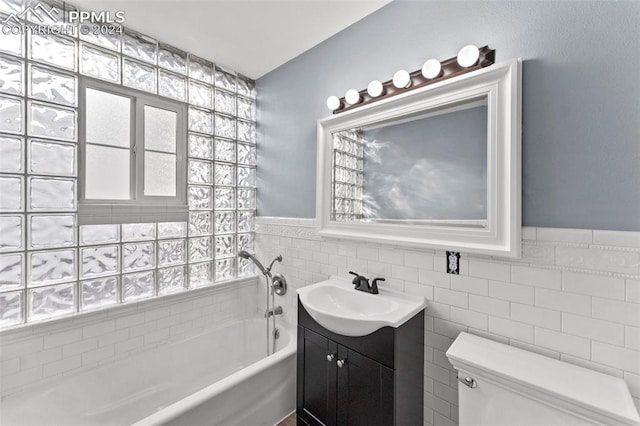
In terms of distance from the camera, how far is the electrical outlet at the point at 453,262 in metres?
1.32

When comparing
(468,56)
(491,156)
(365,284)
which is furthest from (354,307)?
(468,56)

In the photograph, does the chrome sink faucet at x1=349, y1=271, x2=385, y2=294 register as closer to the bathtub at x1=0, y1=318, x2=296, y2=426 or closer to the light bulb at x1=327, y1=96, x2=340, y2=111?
the bathtub at x1=0, y1=318, x2=296, y2=426

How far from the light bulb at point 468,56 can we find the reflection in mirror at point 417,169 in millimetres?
159

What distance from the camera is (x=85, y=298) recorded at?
1.71 meters

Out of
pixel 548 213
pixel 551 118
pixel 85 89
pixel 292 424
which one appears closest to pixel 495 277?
pixel 548 213

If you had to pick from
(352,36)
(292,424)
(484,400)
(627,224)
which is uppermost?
(352,36)

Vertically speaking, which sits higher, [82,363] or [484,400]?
[484,400]

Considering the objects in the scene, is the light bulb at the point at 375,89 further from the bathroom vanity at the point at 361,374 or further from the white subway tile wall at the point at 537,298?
the bathroom vanity at the point at 361,374

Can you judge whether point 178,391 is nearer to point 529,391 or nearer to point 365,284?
point 365,284

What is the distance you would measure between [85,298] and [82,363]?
38cm

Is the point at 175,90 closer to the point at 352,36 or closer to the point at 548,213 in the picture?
the point at 352,36

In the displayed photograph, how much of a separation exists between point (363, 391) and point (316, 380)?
1.04 ft

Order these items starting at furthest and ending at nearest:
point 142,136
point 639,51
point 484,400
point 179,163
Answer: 1. point 179,163
2. point 142,136
3. point 484,400
4. point 639,51

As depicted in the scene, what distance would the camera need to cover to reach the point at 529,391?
3.12 ft
